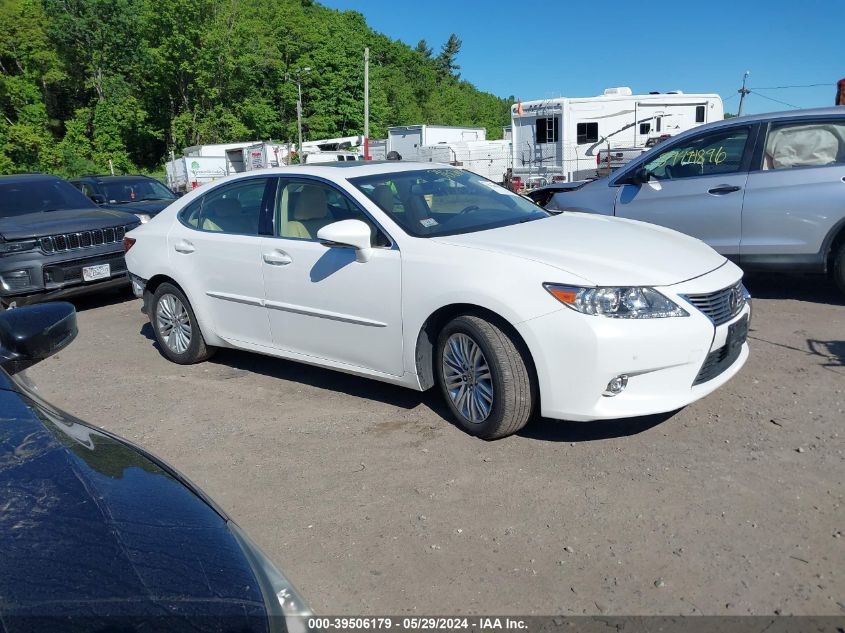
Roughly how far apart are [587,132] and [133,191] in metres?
14.2

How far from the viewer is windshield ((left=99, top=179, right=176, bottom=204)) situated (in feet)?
42.1

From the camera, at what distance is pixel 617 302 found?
3.77 m

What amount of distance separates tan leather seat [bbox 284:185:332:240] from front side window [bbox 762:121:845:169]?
417cm

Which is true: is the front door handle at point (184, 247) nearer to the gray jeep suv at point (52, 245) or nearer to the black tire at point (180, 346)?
the black tire at point (180, 346)

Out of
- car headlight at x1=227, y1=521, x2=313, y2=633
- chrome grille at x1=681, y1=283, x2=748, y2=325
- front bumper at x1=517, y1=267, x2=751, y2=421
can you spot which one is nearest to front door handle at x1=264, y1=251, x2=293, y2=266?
front bumper at x1=517, y1=267, x2=751, y2=421

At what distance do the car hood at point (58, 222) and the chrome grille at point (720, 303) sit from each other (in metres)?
7.03

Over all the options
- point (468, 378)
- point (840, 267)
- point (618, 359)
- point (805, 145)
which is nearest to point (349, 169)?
point (468, 378)

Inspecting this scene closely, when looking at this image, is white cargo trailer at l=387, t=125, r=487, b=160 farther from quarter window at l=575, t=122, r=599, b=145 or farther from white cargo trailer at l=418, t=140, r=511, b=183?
quarter window at l=575, t=122, r=599, b=145

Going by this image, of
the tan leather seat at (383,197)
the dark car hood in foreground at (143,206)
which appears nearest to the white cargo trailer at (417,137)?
the dark car hood in foreground at (143,206)

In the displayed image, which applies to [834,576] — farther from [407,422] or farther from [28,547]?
[28,547]

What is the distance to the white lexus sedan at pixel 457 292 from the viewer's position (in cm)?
378

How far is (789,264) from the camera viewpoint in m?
6.54

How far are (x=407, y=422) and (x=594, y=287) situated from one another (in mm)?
1495

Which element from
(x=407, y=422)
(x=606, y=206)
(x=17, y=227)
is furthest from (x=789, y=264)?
(x=17, y=227)
